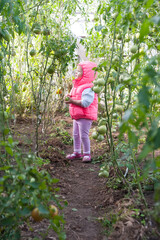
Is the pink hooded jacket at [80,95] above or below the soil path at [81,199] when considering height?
above

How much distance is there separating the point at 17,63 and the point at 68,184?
306 cm

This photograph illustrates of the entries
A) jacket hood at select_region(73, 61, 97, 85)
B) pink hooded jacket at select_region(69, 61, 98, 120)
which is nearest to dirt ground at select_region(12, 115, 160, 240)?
pink hooded jacket at select_region(69, 61, 98, 120)

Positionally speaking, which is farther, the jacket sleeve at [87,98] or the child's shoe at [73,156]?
the child's shoe at [73,156]

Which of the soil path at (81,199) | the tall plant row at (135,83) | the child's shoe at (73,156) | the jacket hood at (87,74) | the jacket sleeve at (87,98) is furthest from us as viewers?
the child's shoe at (73,156)

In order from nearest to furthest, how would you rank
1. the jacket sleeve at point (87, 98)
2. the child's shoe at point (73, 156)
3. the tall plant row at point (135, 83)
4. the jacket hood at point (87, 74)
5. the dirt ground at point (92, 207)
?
the tall plant row at point (135, 83)
the dirt ground at point (92, 207)
the jacket sleeve at point (87, 98)
the jacket hood at point (87, 74)
the child's shoe at point (73, 156)

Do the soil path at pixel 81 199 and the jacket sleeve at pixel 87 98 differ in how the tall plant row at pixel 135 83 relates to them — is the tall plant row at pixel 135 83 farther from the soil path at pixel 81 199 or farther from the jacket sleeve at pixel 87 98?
the jacket sleeve at pixel 87 98

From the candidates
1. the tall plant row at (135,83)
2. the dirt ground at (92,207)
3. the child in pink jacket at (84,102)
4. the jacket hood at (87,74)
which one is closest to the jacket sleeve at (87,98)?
the child in pink jacket at (84,102)

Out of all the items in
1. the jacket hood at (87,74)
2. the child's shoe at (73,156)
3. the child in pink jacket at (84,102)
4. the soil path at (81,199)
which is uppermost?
the jacket hood at (87,74)

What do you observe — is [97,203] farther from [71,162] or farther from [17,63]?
[17,63]

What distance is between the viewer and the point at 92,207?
7.20ft

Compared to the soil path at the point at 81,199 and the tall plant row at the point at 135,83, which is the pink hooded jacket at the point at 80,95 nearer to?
the soil path at the point at 81,199

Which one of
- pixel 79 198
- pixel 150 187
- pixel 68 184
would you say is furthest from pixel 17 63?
pixel 150 187

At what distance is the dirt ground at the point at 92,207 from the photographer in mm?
1578

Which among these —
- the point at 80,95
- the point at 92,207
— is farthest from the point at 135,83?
the point at 80,95
